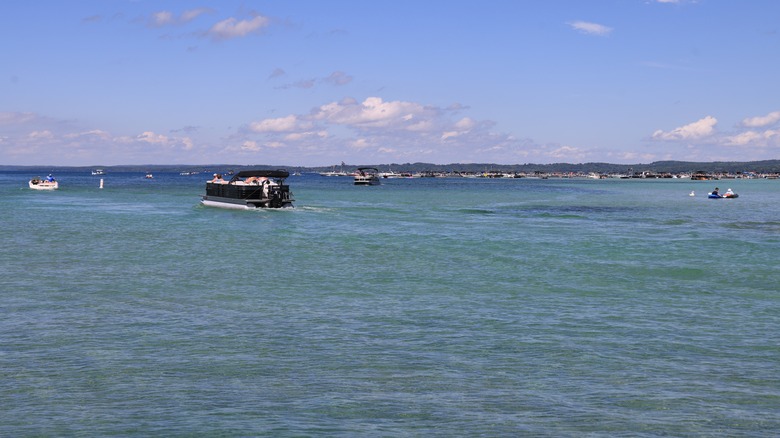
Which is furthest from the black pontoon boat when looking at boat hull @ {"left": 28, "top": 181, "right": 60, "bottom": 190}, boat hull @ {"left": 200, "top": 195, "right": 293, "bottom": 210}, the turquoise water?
boat hull @ {"left": 28, "top": 181, "right": 60, "bottom": 190}

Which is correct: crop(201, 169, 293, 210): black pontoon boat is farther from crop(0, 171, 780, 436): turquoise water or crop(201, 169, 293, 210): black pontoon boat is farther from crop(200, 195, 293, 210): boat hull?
crop(0, 171, 780, 436): turquoise water


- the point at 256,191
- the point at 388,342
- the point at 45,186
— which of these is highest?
the point at 256,191

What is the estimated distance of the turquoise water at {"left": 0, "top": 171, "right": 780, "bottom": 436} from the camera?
1655cm

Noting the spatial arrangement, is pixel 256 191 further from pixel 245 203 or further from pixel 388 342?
pixel 388 342

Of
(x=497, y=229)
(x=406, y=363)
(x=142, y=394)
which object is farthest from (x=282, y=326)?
(x=497, y=229)

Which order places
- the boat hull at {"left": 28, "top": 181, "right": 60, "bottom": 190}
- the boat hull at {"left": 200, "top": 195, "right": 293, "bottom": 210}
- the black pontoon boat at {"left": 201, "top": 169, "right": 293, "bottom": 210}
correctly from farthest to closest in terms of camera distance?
the boat hull at {"left": 28, "top": 181, "right": 60, "bottom": 190}
the black pontoon boat at {"left": 201, "top": 169, "right": 293, "bottom": 210}
the boat hull at {"left": 200, "top": 195, "right": 293, "bottom": 210}

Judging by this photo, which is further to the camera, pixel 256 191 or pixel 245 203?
pixel 256 191

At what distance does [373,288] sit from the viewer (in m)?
35.0

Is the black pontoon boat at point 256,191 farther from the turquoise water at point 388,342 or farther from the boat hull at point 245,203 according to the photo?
the turquoise water at point 388,342

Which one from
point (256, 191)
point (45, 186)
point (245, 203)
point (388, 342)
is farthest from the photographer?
point (45, 186)

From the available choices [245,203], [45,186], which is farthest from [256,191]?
[45,186]

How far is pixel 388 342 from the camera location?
23453mm

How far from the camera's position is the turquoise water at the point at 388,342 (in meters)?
16.5

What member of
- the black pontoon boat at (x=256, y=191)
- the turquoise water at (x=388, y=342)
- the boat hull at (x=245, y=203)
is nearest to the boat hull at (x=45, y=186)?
the boat hull at (x=245, y=203)
